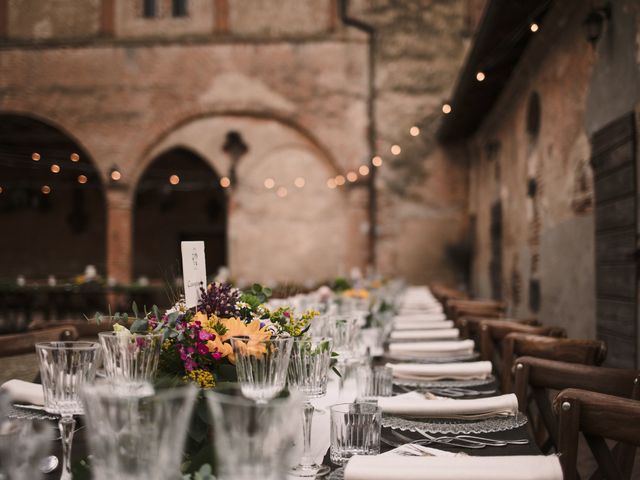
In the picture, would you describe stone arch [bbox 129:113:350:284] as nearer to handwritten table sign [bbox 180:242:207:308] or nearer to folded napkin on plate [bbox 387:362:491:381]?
folded napkin on plate [bbox 387:362:491:381]

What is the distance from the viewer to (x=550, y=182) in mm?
6328

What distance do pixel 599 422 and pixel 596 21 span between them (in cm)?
375

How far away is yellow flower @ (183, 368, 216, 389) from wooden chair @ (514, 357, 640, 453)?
0.99 metres

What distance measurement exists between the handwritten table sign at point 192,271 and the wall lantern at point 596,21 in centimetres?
368

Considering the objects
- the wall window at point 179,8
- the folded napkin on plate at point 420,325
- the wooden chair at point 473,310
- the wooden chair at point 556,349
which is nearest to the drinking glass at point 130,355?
the wooden chair at point 556,349

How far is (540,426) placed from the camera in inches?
123

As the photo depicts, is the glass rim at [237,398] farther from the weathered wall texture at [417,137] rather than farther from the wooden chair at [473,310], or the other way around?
the weathered wall texture at [417,137]

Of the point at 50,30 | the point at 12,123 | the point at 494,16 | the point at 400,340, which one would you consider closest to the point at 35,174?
the point at 12,123

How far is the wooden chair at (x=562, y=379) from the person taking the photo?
72.9 inches

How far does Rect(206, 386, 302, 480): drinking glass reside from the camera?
86cm

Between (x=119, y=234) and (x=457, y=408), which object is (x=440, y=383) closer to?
(x=457, y=408)

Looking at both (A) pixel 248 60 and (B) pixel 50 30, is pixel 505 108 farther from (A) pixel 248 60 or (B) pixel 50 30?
(B) pixel 50 30

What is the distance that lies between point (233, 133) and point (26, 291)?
13.9ft

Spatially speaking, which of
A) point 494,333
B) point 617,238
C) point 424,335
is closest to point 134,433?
point 494,333
